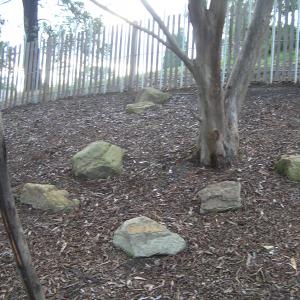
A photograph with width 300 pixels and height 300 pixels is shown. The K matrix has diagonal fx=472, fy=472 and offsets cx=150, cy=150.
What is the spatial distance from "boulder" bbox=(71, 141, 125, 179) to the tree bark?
269cm

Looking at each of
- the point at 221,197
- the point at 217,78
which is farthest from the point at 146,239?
the point at 217,78

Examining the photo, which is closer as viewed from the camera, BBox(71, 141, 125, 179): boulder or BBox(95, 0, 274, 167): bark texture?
BBox(95, 0, 274, 167): bark texture

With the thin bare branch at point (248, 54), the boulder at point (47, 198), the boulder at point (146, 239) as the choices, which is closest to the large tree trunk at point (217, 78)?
the thin bare branch at point (248, 54)

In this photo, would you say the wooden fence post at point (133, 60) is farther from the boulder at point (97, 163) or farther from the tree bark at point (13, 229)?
the tree bark at point (13, 229)

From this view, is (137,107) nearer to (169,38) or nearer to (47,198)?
(169,38)

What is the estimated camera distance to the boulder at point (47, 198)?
4.94 meters

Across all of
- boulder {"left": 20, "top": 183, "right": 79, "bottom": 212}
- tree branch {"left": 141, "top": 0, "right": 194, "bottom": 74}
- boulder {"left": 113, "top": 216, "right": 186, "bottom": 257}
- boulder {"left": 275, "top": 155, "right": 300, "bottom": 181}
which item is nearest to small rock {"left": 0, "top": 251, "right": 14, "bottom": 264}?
boulder {"left": 20, "top": 183, "right": 79, "bottom": 212}

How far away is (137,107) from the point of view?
799 cm

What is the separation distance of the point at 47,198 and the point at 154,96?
3.86 metres

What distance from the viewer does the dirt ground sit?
368 centimetres

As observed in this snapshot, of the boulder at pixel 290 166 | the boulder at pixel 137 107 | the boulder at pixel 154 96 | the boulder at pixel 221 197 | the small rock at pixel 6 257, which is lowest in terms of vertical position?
the small rock at pixel 6 257

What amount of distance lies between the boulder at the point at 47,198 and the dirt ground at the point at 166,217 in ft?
0.29

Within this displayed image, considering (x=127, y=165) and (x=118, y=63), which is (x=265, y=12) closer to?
(x=127, y=165)

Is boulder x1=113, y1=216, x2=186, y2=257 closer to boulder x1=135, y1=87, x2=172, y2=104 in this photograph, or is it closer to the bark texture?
the bark texture
